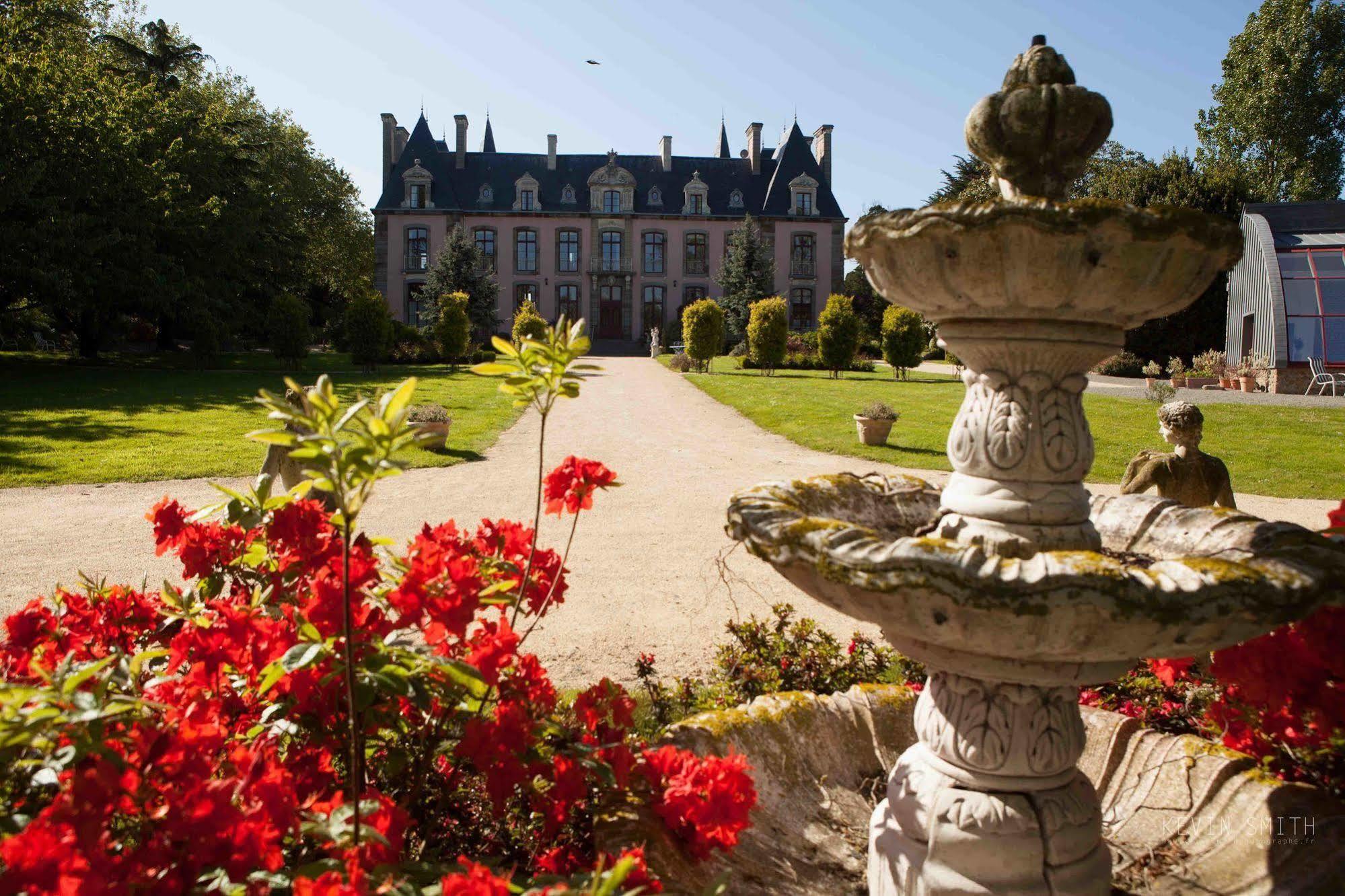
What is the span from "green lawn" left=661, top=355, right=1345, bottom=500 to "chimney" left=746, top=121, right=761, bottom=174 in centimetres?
2772

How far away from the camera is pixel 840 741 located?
328 cm

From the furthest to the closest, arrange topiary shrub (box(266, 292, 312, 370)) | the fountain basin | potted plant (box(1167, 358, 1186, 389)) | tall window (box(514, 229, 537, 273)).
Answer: tall window (box(514, 229, 537, 273)) < topiary shrub (box(266, 292, 312, 370)) < potted plant (box(1167, 358, 1186, 389)) < the fountain basin

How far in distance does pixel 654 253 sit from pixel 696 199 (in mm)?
3483

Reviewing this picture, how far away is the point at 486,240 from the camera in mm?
45188

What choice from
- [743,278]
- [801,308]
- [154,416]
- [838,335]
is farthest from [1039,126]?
[801,308]

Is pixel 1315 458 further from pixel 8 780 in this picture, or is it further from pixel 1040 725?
pixel 8 780

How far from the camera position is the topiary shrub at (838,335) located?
26.1 metres

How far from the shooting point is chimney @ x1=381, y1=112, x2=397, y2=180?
45.5 meters

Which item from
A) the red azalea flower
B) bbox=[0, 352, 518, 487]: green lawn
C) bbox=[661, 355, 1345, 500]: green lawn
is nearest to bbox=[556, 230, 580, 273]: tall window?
bbox=[0, 352, 518, 487]: green lawn

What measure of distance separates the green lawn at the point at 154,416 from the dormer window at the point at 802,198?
2424 centimetres

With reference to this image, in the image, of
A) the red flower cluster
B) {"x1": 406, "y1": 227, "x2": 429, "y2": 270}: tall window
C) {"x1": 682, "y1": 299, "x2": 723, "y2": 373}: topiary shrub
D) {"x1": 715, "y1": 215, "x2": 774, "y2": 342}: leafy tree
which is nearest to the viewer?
the red flower cluster

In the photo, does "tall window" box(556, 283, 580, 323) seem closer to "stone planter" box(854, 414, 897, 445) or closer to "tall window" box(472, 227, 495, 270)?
"tall window" box(472, 227, 495, 270)

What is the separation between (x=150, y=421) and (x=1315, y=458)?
17497mm

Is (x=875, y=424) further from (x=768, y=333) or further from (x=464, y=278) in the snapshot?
(x=464, y=278)
